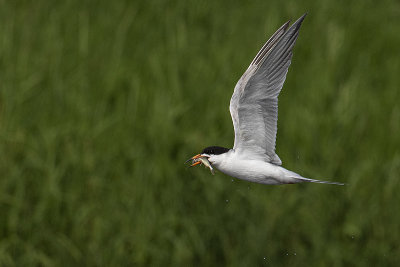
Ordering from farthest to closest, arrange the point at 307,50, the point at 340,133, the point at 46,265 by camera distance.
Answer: the point at 307,50
the point at 340,133
the point at 46,265

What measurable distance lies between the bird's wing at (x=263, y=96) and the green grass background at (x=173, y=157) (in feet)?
8.66

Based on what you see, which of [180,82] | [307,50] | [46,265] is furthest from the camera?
[307,50]

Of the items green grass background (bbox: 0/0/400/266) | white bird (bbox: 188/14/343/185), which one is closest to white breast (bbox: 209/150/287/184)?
white bird (bbox: 188/14/343/185)

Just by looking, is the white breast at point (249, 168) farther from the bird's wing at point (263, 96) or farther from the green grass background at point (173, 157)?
the green grass background at point (173, 157)

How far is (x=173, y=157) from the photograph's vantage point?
500 cm

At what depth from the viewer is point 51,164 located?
475cm

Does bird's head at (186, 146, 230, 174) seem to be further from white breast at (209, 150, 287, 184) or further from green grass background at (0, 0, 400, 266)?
green grass background at (0, 0, 400, 266)

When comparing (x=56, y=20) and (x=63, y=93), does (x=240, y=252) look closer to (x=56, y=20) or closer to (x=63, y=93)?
(x=63, y=93)

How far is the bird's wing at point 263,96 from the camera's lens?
181 cm

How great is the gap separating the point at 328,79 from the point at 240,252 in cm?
193

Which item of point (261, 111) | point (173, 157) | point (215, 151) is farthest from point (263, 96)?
point (173, 157)

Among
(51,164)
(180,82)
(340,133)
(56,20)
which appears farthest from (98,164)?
(56,20)

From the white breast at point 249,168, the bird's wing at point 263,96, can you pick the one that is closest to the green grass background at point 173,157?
the bird's wing at point 263,96

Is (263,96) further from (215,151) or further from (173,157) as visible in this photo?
(173,157)
